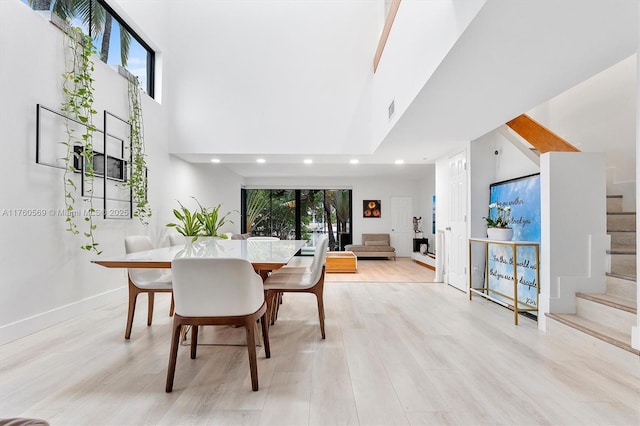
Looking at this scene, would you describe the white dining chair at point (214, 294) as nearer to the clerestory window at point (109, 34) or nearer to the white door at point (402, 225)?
the clerestory window at point (109, 34)

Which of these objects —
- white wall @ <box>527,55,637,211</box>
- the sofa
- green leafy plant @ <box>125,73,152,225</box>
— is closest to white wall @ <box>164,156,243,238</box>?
green leafy plant @ <box>125,73,152,225</box>

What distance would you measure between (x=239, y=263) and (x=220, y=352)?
41.9 inches

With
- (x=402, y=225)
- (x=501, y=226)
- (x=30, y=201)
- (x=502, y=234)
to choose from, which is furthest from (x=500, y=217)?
(x=402, y=225)

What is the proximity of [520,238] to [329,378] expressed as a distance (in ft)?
9.47

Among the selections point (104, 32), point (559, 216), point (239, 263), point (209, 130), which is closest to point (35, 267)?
point (239, 263)

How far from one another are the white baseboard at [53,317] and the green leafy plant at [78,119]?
0.58 meters

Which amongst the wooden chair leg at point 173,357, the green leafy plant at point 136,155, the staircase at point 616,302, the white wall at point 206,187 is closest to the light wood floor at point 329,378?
the wooden chair leg at point 173,357

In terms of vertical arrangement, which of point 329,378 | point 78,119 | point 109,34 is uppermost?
point 109,34

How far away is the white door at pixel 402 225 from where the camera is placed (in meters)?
9.88

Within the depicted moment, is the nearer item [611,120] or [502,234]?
[502,234]

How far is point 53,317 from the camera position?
A: 304cm

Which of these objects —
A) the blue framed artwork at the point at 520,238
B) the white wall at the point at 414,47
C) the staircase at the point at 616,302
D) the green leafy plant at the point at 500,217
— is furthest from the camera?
the green leafy plant at the point at 500,217

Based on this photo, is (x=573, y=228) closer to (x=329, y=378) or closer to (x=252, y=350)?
(x=329, y=378)

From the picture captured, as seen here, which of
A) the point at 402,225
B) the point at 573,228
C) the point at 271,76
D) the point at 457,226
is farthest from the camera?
the point at 402,225
